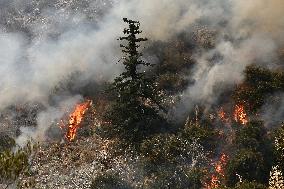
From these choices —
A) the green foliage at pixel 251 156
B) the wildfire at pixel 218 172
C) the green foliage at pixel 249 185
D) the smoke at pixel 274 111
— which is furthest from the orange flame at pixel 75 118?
the green foliage at pixel 249 185

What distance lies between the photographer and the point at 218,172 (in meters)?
28.6

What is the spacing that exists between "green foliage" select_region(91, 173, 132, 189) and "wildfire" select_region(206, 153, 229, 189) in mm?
4569

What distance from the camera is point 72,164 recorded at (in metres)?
30.9

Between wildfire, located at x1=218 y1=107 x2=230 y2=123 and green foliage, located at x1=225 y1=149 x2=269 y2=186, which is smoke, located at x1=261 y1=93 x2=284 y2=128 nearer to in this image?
wildfire, located at x1=218 y1=107 x2=230 y2=123

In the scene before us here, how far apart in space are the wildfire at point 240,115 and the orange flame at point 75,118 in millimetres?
10376

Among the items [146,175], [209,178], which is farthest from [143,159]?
[209,178]

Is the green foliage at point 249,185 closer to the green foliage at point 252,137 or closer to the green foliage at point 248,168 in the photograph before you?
the green foliage at point 248,168

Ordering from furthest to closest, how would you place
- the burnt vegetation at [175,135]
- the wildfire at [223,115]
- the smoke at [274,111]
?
the wildfire at [223,115], the smoke at [274,111], the burnt vegetation at [175,135]

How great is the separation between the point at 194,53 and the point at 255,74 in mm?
6285

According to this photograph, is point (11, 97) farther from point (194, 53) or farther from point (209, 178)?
point (209, 178)

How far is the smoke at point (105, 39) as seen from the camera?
3466cm

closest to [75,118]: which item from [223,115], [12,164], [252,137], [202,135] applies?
[202,135]

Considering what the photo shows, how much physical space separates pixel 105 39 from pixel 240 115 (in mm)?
14241

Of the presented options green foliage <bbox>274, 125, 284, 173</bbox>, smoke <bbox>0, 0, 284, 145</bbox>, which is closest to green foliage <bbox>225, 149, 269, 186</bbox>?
green foliage <bbox>274, 125, 284, 173</bbox>
